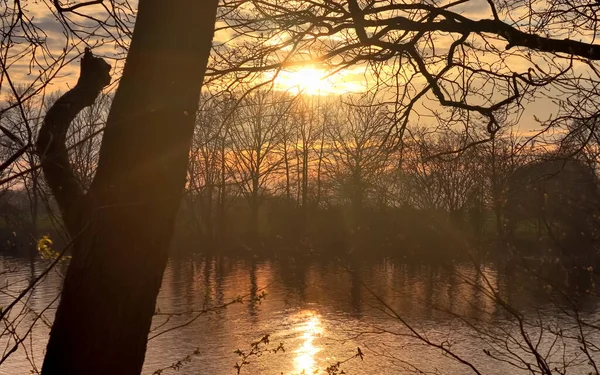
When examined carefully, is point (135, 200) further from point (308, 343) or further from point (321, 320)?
point (321, 320)

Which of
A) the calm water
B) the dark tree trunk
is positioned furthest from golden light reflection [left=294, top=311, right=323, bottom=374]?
the dark tree trunk

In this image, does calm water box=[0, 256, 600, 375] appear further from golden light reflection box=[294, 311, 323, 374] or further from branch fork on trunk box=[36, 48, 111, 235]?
branch fork on trunk box=[36, 48, 111, 235]

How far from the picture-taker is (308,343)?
Answer: 15.4 metres

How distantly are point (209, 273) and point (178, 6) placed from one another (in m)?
24.0

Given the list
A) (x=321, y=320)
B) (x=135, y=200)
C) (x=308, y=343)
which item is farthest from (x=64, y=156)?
(x=321, y=320)

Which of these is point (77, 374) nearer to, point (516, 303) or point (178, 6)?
point (178, 6)

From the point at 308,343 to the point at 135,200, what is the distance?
544 inches

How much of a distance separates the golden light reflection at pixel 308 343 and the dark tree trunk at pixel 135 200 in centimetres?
1012

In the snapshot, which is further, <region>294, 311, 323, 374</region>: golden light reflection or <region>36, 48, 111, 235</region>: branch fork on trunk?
<region>294, 311, 323, 374</region>: golden light reflection

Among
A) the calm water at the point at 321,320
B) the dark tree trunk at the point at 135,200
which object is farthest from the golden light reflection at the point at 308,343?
the dark tree trunk at the point at 135,200

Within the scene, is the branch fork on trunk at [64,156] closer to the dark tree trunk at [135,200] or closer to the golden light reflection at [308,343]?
the dark tree trunk at [135,200]

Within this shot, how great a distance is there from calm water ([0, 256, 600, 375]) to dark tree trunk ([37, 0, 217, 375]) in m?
6.56

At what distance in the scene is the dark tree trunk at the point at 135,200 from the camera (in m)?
1.97

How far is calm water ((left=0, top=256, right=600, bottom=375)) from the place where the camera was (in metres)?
13.3
